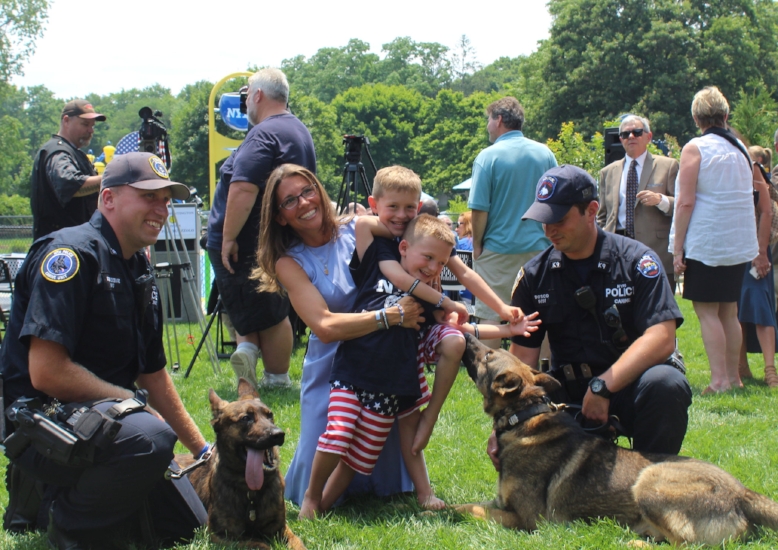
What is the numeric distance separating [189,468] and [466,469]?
1734mm

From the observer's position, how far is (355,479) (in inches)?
160

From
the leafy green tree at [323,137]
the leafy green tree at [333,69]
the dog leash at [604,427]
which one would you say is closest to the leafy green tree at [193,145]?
the leafy green tree at [323,137]

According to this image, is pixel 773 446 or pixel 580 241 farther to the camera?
pixel 773 446

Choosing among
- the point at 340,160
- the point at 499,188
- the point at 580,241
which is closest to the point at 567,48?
the point at 340,160

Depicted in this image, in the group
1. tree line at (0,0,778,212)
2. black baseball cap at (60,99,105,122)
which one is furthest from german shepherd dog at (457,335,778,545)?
tree line at (0,0,778,212)

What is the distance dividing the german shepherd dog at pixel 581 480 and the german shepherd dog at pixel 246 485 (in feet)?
3.17

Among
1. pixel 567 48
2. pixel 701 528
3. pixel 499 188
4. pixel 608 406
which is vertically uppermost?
pixel 567 48

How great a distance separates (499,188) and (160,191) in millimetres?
3728

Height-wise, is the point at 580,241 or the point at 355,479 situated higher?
the point at 580,241

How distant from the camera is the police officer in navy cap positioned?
3.52 metres

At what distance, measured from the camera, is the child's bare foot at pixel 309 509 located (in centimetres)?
367

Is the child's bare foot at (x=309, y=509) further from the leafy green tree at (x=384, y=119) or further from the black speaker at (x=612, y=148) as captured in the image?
the leafy green tree at (x=384, y=119)

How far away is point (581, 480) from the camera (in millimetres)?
3355

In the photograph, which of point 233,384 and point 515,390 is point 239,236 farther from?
point 515,390
